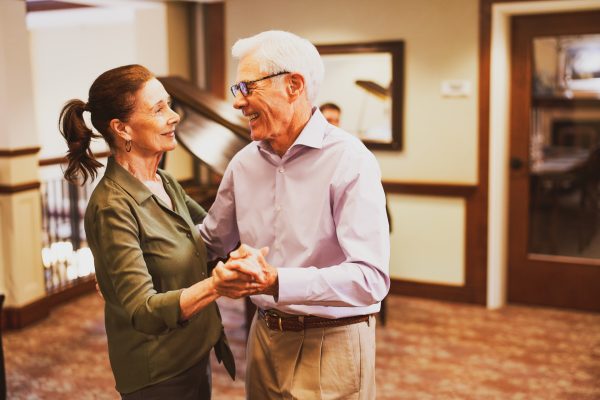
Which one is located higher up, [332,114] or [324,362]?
[332,114]

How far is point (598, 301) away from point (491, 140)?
1.38m

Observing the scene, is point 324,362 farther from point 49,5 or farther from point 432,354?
point 49,5

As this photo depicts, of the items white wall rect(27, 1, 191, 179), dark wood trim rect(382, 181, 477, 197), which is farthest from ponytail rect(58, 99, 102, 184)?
white wall rect(27, 1, 191, 179)

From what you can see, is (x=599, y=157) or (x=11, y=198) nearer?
(x=11, y=198)

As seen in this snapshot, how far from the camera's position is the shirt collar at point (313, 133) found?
1.76 m

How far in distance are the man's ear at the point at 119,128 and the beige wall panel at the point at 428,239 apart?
3.86 meters

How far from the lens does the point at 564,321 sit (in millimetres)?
4926

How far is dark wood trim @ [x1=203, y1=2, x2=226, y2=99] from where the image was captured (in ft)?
19.6

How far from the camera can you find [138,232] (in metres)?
1.71

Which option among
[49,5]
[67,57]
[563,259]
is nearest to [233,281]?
[563,259]

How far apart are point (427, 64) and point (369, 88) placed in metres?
0.49

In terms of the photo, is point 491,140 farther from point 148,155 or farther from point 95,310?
point 148,155

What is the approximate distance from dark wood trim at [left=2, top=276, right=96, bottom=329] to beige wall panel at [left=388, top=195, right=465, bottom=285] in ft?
8.19

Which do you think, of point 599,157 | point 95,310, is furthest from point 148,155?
point 599,157
